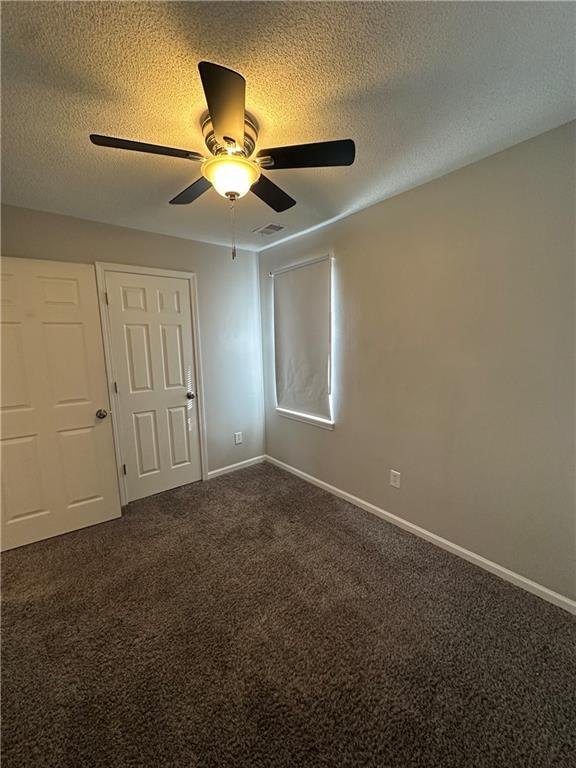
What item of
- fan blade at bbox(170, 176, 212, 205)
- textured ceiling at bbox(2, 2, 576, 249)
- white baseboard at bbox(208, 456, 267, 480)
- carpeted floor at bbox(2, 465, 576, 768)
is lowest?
carpeted floor at bbox(2, 465, 576, 768)

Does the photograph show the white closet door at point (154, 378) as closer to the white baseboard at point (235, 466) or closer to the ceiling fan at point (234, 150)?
the white baseboard at point (235, 466)

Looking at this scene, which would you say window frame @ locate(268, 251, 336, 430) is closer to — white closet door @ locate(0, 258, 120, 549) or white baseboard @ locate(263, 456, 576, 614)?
white baseboard @ locate(263, 456, 576, 614)

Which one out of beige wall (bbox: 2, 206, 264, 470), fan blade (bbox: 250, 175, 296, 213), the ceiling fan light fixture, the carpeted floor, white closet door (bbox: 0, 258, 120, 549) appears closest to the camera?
the carpeted floor

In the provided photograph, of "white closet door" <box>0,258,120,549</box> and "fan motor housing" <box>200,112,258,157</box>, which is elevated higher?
"fan motor housing" <box>200,112,258,157</box>

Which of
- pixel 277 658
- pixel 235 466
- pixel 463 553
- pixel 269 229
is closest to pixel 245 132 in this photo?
pixel 269 229

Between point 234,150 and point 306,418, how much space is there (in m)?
2.29

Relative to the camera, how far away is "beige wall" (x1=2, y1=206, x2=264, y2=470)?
2344mm

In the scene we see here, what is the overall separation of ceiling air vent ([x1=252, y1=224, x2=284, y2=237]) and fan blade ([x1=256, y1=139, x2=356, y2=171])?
4.75ft

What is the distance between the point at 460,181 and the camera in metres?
1.86

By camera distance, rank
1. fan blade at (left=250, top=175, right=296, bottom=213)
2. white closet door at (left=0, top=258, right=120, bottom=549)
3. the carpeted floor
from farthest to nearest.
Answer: white closet door at (left=0, top=258, right=120, bottom=549) < fan blade at (left=250, top=175, right=296, bottom=213) < the carpeted floor

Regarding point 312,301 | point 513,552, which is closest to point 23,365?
point 312,301

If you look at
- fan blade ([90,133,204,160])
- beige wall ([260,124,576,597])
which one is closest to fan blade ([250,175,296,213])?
fan blade ([90,133,204,160])

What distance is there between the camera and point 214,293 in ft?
10.4

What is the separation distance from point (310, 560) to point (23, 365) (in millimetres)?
2410
